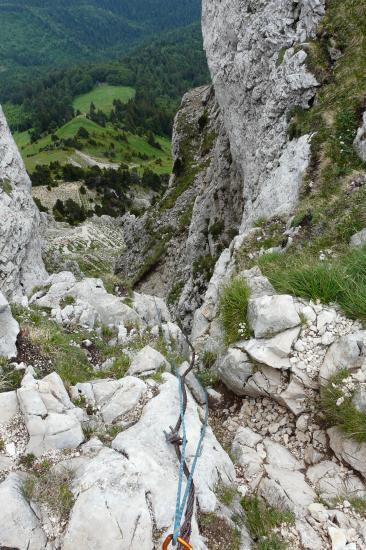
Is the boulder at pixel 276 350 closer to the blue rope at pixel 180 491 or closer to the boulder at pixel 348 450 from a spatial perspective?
the boulder at pixel 348 450

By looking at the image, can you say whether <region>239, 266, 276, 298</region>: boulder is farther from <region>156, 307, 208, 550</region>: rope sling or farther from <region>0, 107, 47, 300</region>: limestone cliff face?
<region>0, 107, 47, 300</region>: limestone cliff face

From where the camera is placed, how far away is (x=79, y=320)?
11984mm

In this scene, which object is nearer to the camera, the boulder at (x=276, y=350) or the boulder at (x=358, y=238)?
the boulder at (x=276, y=350)

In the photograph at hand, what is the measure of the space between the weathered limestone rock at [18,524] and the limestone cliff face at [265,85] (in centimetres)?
1377

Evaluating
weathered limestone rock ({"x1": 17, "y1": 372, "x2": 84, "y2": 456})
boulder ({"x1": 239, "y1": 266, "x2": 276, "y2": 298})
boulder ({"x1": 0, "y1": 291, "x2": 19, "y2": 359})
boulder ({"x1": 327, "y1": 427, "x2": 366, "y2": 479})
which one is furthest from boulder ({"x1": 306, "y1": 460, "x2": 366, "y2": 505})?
boulder ({"x1": 0, "y1": 291, "x2": 19, "y2": 359})

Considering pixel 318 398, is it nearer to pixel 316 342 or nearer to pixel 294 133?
pixel 316 342

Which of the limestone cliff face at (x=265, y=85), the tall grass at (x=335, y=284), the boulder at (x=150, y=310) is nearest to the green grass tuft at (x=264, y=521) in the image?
the tall grass at (x=335, y=284)

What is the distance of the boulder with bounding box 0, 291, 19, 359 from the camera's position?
25.0 feet

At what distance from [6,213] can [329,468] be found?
32500 millimetres

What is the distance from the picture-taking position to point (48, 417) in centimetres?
610

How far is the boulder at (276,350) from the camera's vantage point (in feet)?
23.2

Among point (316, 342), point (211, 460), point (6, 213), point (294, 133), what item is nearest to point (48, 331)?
point (211, 460)

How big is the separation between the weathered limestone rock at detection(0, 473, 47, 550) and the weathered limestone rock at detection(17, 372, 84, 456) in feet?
2.79

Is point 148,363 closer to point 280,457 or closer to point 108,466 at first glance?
point 108,466
